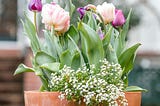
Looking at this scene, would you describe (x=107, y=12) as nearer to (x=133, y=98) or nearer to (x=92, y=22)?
(x=92, y=22)

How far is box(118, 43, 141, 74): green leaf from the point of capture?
124 centimetres

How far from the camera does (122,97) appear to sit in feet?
3.75

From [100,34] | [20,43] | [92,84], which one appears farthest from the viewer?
[20,43]

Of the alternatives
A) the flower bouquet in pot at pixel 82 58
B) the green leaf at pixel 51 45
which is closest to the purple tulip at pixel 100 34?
the flower bouquet in pot at pixel 82 58

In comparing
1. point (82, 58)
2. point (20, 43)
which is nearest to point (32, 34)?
A: point (82, 58)

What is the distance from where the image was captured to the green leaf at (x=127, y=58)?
1.24 meters

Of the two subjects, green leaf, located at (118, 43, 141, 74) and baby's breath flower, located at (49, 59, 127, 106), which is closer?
baby's breath flower, located at (49, 59, 127, 106)

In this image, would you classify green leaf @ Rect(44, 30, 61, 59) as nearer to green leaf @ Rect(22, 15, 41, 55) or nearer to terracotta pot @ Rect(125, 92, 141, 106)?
green leaf @ Rect(22, 15, 41, 55)

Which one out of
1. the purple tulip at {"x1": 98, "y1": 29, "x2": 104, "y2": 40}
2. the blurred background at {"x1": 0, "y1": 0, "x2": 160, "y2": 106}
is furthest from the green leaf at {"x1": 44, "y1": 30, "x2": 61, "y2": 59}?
the blurred background at {"x1": 0, "y1": 0, "x2": 160, "y2": 106}

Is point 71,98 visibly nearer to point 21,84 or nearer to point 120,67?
point 120,67

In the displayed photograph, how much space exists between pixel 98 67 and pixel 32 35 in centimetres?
21

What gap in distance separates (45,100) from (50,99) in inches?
0.5

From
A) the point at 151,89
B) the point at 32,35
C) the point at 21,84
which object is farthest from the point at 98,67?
the point at 21,84

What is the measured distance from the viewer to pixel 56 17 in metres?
1.20
